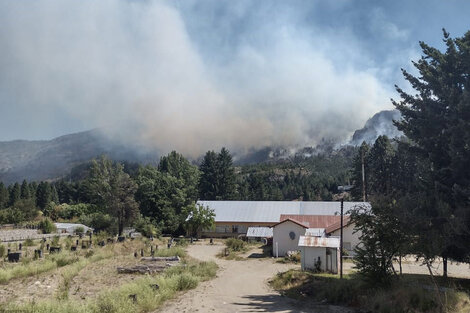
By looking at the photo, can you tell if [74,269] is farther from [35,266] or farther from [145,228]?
[145,228]

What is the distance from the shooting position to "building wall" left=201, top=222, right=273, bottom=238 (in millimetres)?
58013

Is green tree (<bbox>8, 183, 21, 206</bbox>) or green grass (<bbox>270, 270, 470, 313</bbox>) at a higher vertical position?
green tree (<bbox>8, 183, 21, 206</bbox>)

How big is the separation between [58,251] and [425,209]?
93.6ft

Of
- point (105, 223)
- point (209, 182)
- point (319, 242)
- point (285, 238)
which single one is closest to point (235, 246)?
point (285, 238)

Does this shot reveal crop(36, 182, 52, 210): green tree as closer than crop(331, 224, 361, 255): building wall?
No

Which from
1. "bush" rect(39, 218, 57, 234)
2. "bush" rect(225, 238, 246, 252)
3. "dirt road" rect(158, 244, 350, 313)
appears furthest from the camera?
"bush" rect(39, 218, 57, 234)

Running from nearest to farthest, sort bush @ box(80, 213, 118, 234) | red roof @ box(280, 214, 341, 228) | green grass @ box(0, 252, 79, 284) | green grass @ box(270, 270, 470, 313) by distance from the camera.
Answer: green grass @ box(270, 270, 470, 313) → green grass @ box(0, 252, 79, 284) → red roof @ box(280, 214, 341, 228) → bush @ box(80, 213, 118, 234)

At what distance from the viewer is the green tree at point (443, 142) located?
17922 mm

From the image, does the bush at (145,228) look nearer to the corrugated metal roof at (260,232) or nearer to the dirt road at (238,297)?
the corrugated metal roof at (260,232)

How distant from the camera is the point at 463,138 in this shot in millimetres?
18141

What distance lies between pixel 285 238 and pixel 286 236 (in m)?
0.24

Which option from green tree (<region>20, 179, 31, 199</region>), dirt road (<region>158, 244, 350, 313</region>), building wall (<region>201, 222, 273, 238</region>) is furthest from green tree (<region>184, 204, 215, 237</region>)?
green tree (<region>20, 179, 31, 199</region>)

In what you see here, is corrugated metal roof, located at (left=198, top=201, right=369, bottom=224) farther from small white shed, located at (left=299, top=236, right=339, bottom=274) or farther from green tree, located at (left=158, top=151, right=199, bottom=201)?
small white shed, located at (left=299, top=236, right=339, bottom=274)

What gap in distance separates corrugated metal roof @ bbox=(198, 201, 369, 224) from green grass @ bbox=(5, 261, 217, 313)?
3331cm
